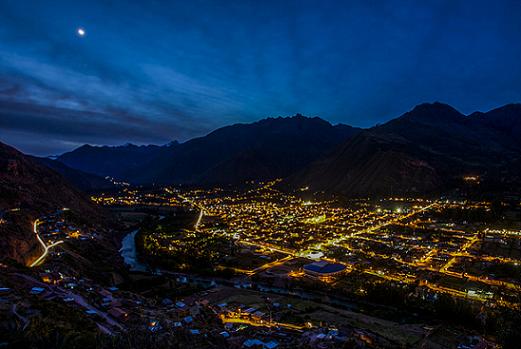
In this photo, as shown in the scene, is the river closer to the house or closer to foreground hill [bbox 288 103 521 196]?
the house

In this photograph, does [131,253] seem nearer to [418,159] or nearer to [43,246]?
[43,246]

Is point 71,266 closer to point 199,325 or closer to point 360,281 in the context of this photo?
point 199,325

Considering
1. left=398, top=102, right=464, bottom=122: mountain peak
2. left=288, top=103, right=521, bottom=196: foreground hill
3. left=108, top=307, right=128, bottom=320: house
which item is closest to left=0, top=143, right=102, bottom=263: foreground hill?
left=108, top=307, right=128, bottom=320: house

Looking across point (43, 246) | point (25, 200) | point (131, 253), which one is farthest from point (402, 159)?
point (43, 246)

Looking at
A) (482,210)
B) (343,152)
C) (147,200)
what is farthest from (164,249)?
(343,152)

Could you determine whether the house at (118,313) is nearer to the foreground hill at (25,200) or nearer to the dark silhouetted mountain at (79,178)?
the foreground hill at (25,200)

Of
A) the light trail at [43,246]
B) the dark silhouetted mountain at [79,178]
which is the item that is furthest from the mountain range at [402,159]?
the light trail at [43,246]
